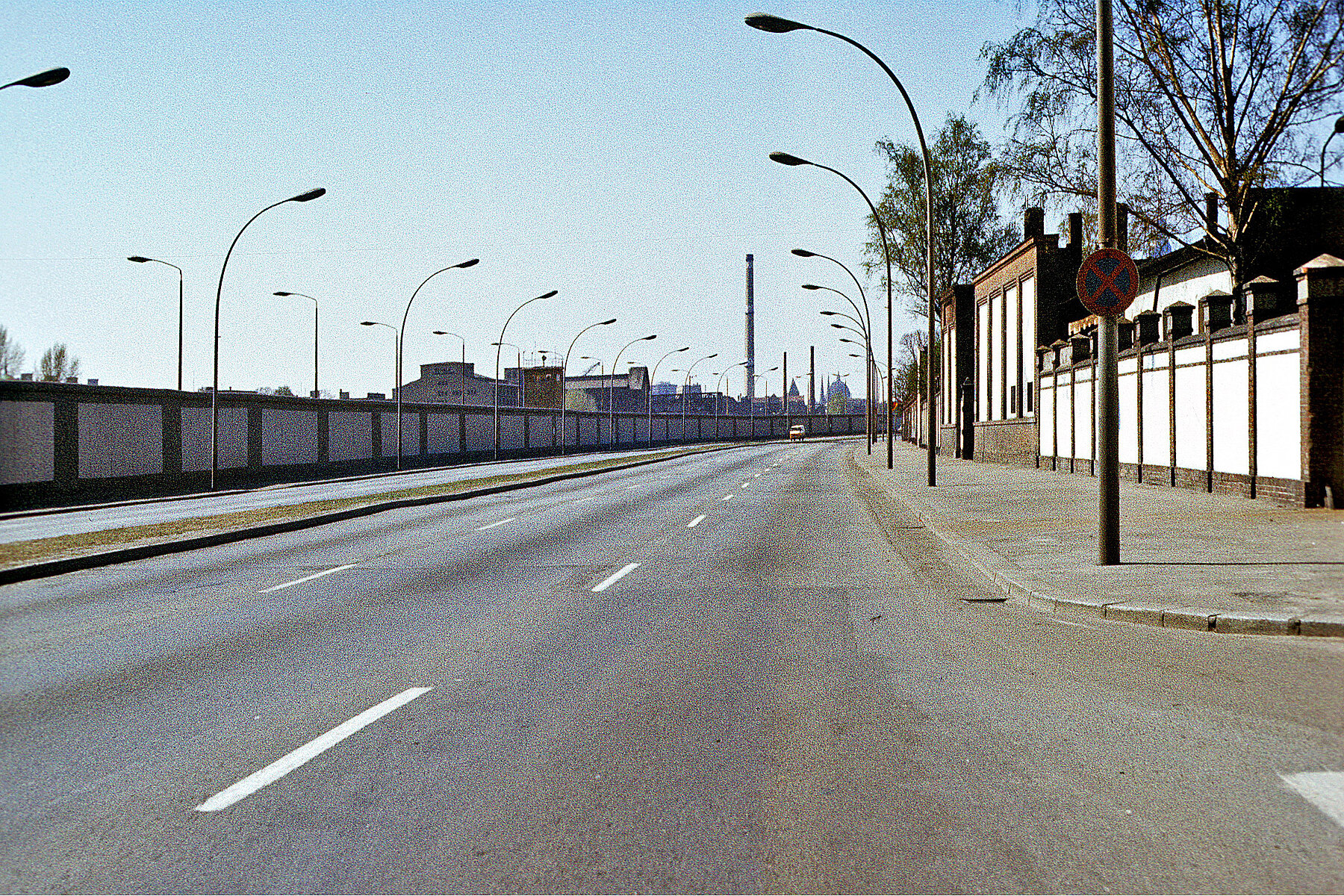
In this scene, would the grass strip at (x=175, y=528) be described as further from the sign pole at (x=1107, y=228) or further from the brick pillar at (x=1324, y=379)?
the brick pillar at (x=1324, y=379)

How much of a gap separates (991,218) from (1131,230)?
3039 centimetres

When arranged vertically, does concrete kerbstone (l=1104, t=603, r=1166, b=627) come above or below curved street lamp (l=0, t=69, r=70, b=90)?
below

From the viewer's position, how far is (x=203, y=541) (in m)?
15.7

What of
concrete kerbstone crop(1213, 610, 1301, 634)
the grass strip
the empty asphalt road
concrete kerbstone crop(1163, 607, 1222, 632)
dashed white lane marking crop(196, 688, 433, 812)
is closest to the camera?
the empty asphalt road

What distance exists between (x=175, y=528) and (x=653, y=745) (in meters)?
14.3

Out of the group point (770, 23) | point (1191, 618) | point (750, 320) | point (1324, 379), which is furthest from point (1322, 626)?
point (750, 320)

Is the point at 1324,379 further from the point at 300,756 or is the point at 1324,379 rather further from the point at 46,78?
the point at 46,78

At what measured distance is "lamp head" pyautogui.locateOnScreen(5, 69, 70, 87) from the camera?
18.3 meters

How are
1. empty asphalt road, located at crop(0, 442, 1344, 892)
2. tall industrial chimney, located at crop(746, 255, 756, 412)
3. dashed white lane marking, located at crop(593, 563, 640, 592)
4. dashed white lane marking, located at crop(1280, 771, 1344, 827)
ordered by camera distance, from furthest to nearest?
tall industrial chimney, located at crop(746, 255, 756, 412)
dashed white lane marking, located at crop(593, 563, 640, 592)
dashed white lane marking, located at crop(1280, 771, 1344, 827)
empty asphalt road, located at crop(0, 442, 1344, 892)

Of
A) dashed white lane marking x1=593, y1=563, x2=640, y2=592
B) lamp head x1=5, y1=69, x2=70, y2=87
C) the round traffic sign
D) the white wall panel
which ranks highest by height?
lamp head x1=5, y1=69, x2=70, y2=87

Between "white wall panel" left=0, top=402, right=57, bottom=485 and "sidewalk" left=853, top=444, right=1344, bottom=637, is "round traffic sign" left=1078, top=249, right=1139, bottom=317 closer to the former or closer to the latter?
"sidewalk" left=853, top=444, right=1344, bottom=637

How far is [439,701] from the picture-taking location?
628 centimetres

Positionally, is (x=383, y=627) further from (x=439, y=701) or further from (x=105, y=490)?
(x=105, y=490)

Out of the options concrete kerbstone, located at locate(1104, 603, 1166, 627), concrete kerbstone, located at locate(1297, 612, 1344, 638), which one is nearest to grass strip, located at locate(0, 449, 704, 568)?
concrete kerbstone, located at locate(1104, 603, 1166, 627)
